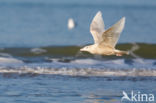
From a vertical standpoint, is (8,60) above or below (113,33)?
above

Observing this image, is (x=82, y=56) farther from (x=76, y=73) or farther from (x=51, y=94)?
(x=51, y=94)

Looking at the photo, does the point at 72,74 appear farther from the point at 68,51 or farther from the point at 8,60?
the point at 68,51

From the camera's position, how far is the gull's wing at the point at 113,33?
14709mm

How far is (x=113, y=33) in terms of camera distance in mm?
15102

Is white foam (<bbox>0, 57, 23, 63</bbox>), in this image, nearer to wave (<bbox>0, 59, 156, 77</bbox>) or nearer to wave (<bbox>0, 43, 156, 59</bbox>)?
wave (<bbox>0, 59, 156, 77</bbox>)

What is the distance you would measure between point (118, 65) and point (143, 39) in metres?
9.58

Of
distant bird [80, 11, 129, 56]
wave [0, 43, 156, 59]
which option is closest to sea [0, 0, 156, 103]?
wave [0, 43, 156, 59]

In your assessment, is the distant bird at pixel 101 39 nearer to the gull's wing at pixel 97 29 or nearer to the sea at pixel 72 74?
the gull's wing at pixel 97 29

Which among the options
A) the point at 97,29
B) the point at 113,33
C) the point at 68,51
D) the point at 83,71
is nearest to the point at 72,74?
the point at 83,71

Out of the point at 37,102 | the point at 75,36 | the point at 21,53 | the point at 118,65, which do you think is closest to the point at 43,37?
the point at 75,36

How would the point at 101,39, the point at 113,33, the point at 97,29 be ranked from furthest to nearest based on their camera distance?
the point at 97,29, the point at 101,39, the point at 113,33

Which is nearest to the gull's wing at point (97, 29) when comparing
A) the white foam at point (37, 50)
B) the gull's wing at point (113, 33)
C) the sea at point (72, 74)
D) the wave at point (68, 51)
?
the gull's wing at point (113, 33)

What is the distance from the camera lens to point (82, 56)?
22.6m

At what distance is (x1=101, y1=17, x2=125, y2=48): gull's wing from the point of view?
14709mm
